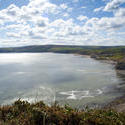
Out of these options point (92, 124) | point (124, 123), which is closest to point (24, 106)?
point (92, 124)

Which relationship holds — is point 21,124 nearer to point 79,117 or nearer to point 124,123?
point 79,117

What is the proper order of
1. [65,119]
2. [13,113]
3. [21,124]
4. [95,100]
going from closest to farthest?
[21,124] < [65,119] < [13,113] < [95,100]

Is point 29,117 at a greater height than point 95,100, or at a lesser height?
greater

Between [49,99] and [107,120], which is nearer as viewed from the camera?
[107,120]

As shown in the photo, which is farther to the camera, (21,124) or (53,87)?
(53,87)

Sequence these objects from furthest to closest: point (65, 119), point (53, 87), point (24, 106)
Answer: point (53, 87), point (24, 106), point (65, 119)

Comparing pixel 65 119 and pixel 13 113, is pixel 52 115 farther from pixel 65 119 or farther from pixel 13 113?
pixel 13 113

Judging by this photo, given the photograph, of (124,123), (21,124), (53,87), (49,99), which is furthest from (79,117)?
(53,87)

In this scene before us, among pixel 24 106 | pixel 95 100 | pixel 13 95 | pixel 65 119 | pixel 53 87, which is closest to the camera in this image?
pixel 65 119

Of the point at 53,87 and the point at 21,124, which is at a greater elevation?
the point at 21,124
